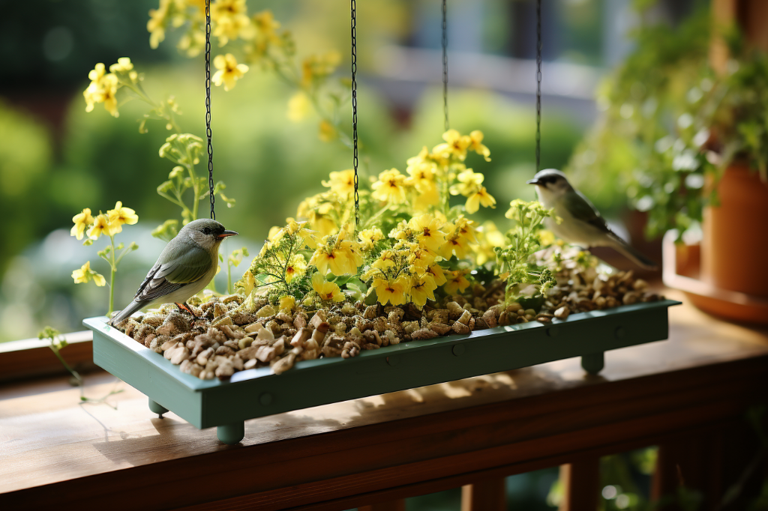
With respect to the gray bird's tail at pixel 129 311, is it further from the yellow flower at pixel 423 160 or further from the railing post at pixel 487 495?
the railing post at pixel 487 495

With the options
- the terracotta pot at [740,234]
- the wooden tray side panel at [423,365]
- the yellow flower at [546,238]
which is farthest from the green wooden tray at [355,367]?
the terracotta pot at [740,234]

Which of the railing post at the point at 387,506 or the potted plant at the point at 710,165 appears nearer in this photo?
the railing post at the point at 387,506

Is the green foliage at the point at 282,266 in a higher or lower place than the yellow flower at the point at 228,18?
lower

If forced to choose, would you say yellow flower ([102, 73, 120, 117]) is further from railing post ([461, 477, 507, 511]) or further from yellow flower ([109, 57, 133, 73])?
railing post ([461, 477, 507, 511])

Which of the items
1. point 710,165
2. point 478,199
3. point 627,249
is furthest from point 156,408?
point 710,165

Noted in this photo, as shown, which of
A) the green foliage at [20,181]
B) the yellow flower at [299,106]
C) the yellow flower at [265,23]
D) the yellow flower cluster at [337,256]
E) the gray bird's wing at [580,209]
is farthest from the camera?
the green foliage at [20,181]

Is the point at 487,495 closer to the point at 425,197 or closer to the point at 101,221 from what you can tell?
the point at 425,197

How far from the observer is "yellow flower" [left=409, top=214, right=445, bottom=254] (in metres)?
0.99

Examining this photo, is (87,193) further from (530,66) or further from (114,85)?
(530,66)

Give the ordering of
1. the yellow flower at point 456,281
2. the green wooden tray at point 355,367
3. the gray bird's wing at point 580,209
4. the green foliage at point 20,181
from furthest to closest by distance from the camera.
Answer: the green foliage at point 20,181 → the gray bird's wing at point 580,209 → the yellow flower at point 456,281 → the green wooden tray at point 355,367

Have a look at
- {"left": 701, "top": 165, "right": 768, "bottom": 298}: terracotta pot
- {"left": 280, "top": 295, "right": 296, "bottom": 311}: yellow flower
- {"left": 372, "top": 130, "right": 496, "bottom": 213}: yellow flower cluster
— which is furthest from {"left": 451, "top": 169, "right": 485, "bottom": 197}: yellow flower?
{"left": 701, "top": 165, "right": 768, "bottom": 298}: terracotta pot

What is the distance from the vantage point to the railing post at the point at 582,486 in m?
1.28

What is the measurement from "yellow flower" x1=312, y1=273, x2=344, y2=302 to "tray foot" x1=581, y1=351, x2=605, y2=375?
49cm

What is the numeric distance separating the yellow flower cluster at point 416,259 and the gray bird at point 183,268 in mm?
223
